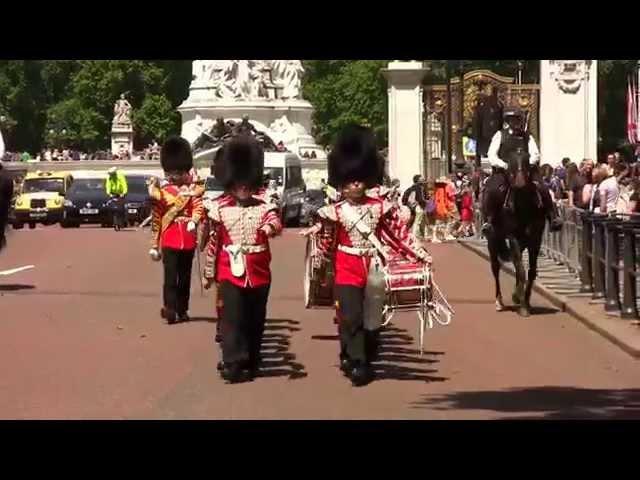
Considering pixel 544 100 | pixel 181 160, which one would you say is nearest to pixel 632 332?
pixel 181 160

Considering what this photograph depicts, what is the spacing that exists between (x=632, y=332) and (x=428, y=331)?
96.1 inches

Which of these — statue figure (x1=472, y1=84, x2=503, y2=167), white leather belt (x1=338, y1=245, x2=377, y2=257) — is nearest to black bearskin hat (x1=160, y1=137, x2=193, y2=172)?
white leather belt (x1=338, y1=245, x2=377, y2=257)

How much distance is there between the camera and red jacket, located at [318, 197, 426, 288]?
15297 mm

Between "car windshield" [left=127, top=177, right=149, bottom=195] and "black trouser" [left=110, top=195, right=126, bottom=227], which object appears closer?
"black trouser" [left=110, top=195, right=126, bottom=227]

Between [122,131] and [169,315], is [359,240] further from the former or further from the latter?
[122,131]

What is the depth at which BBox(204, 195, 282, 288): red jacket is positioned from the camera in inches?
604

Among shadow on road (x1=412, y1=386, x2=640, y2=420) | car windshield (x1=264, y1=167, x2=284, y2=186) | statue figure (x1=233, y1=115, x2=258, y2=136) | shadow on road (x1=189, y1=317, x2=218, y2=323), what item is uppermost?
statue figure (x1=233, y1=115, x2=258, y2=136)

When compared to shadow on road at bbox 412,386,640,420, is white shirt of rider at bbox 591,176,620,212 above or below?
above

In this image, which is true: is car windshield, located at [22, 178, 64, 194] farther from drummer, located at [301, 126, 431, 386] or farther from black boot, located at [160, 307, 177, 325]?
drummer, located at [301, 126, 431, 386]

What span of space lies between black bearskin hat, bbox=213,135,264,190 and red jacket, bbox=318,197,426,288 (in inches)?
30.4

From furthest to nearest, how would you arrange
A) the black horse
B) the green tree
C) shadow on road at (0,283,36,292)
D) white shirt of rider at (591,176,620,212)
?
the green tree < white shirt of rider at (591,176,620,212) < shadow on road at (0,283,36,292) < the black horse

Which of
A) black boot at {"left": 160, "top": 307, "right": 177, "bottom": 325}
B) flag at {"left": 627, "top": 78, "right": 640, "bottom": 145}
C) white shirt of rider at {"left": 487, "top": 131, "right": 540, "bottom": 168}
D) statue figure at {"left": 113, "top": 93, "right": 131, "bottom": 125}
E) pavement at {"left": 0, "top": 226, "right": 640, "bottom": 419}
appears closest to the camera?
pavement at {"left": 0, "top": 226, "right": 640, "bottom": 419}

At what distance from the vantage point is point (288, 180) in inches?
2064

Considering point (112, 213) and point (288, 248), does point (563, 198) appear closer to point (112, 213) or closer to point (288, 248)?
point (288, 248)
